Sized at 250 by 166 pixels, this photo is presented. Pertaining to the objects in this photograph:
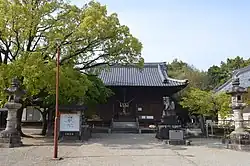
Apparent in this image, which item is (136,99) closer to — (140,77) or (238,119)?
(140,77)

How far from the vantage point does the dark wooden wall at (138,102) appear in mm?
34750

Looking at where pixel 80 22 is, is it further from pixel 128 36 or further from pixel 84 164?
pixel 84 164

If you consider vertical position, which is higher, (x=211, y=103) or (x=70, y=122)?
(x=211, y=103)

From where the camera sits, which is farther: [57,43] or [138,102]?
[138,102]

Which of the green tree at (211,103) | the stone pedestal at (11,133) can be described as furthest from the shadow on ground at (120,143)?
the green tree at (211,103)

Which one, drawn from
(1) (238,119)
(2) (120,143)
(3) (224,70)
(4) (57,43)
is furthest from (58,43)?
(3) (224,70)

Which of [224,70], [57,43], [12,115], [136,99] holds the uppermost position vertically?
[224,70]

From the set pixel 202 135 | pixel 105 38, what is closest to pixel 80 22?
pixel 105 38

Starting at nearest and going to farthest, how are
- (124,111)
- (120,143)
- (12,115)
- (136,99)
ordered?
(12,115)
(120,143)
(124,111)
(136,99)

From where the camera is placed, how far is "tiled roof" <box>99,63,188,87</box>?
112 ft

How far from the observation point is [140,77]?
36938 millimetres

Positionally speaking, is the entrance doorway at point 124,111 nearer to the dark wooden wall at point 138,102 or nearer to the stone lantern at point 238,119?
the dark wooden wall at point 138,102

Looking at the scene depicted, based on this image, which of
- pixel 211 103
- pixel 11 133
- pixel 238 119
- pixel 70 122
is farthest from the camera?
pixel 211 103

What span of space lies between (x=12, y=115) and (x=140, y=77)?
22144 millimetres
